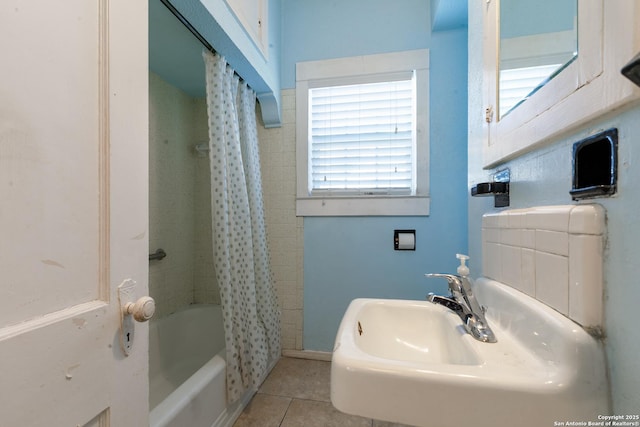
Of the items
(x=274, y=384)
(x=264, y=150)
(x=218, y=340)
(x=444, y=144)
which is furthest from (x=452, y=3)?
(x=218, y=340)

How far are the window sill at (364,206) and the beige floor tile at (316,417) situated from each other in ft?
3.78

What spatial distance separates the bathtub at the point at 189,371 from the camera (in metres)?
1.04

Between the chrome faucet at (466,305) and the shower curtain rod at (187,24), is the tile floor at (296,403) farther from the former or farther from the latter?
the shower curtain rod at (187,24)

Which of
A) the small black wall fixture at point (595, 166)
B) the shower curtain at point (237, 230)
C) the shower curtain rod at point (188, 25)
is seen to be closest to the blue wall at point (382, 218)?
the shower curtain at point (237, 230)

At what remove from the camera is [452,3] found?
147 centimetres

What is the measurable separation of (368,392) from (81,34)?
96 centimetres

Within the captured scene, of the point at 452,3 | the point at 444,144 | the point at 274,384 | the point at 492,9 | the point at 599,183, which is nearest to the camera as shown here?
the point at 599,183

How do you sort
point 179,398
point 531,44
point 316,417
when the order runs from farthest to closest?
point 316,417
point 179,398
point 531,44

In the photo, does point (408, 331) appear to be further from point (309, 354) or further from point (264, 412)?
point (309, 354)

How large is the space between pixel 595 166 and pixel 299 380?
1749mm

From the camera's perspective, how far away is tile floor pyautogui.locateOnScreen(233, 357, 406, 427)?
4.25ft

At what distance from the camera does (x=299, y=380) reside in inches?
63.6

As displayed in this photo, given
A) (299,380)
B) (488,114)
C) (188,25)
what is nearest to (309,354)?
(299,380)

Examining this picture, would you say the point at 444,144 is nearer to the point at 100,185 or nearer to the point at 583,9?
the point at 583,9
